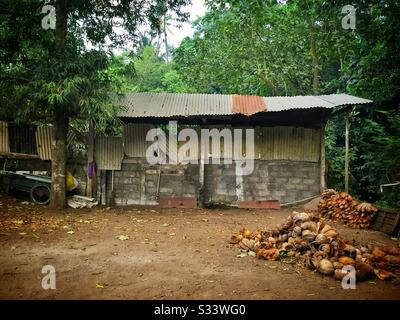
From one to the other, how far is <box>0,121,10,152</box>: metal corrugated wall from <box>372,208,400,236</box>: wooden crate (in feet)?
39.5

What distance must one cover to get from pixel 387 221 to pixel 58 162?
9.69 meters

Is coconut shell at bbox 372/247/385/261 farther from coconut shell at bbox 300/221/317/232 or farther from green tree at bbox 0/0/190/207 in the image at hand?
green tree at bbox 0/0/190/207

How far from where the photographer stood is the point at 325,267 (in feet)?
16.1

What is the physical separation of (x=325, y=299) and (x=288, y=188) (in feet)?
25.1

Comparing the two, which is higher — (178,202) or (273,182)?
(273,182)

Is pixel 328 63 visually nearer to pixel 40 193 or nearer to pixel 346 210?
pixel 346 210

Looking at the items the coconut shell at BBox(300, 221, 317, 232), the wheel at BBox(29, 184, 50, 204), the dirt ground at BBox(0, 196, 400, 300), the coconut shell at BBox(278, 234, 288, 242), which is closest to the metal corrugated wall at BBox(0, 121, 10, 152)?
the wheel at BBox(29, 184, 50, 204)

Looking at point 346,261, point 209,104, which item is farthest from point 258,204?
point 346,261

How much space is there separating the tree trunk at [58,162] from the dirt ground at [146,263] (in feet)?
3.35

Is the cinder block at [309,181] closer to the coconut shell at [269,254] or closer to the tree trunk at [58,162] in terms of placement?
the coconut shell at [269,254]

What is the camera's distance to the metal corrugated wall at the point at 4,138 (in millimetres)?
11297

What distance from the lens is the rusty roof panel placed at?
33.8ft

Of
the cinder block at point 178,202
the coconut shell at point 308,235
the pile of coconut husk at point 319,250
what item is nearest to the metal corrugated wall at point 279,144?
the cinder block at point 178,202
